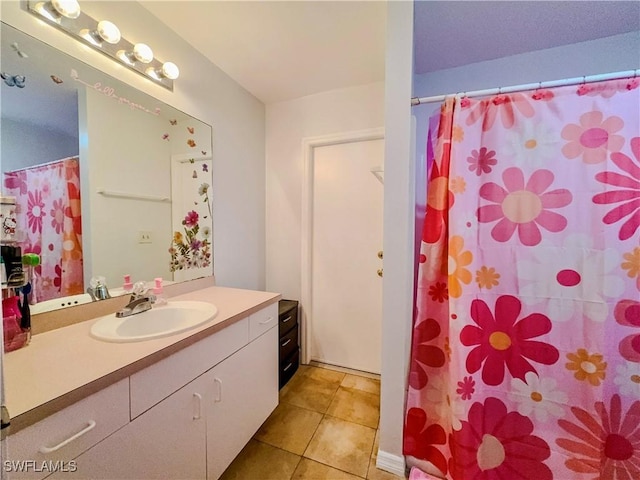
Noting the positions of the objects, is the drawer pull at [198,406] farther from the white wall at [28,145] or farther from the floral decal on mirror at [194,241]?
the white wall at [28,145]

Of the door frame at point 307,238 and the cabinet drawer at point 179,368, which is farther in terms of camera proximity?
the door frame at point 307,238

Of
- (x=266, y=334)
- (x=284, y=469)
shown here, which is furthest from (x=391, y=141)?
(x=284, y=469)

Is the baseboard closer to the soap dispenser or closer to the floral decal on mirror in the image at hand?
the soap dispenser

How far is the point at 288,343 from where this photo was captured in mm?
1923

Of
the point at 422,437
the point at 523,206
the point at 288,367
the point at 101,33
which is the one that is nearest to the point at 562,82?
the point at 523,206

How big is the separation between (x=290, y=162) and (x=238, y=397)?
1.71 metres

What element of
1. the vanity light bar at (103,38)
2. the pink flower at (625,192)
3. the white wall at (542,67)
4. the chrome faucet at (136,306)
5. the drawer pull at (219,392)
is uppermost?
the white wall at (542,67)

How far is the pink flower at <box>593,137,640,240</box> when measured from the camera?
36.6 inches

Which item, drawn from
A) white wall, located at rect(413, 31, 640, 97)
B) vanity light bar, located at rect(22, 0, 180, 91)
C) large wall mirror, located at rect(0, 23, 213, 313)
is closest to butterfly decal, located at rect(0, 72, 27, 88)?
large wall mirror, located at rect(0, 23, 213, 313)

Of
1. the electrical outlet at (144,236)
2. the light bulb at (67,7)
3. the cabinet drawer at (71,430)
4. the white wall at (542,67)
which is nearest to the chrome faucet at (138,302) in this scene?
the electrical outlet at (144,236)

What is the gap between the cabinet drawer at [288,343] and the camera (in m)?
1.83

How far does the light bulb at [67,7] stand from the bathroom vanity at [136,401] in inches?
48.2

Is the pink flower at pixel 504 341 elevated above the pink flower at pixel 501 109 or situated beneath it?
situated beneath

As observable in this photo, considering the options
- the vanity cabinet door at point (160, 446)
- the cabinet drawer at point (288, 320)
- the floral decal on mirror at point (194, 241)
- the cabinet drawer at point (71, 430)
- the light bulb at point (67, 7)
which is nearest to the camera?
the cabinet drawer at point (71, 430)
